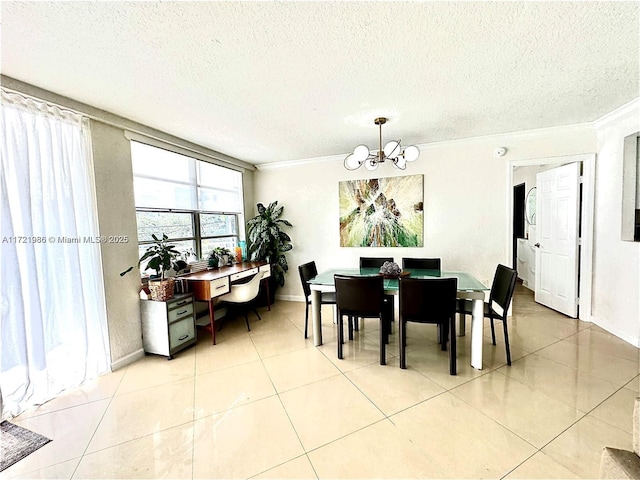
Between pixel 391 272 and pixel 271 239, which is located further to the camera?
pixel 271 239

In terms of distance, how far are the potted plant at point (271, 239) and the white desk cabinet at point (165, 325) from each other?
1611 mm

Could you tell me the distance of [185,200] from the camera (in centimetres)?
360

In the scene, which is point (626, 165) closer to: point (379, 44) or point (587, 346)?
point (587, 346)

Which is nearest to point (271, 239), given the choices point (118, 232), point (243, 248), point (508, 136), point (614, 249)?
point (243, 248)

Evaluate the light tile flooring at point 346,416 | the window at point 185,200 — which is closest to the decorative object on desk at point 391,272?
the light tile flooring at point 346,416

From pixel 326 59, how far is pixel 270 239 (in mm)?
3012

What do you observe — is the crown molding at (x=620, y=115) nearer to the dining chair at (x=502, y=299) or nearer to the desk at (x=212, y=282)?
the dining chair at (x=502, y=299)

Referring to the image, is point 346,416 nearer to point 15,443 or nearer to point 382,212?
point 15,443

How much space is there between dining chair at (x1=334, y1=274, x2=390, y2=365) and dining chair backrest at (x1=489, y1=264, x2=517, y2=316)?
111cm

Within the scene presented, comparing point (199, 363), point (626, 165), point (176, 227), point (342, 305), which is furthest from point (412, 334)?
point (176, 227)

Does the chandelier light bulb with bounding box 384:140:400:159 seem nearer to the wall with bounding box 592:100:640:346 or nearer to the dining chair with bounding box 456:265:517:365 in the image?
the dining chair with bounding box 456:265:517:365

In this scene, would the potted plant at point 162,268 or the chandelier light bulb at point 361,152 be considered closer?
the chandelier light bulb at point 361,152

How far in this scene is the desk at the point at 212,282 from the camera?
119 inches

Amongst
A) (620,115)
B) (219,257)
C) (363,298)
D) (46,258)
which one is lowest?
(363,298)
